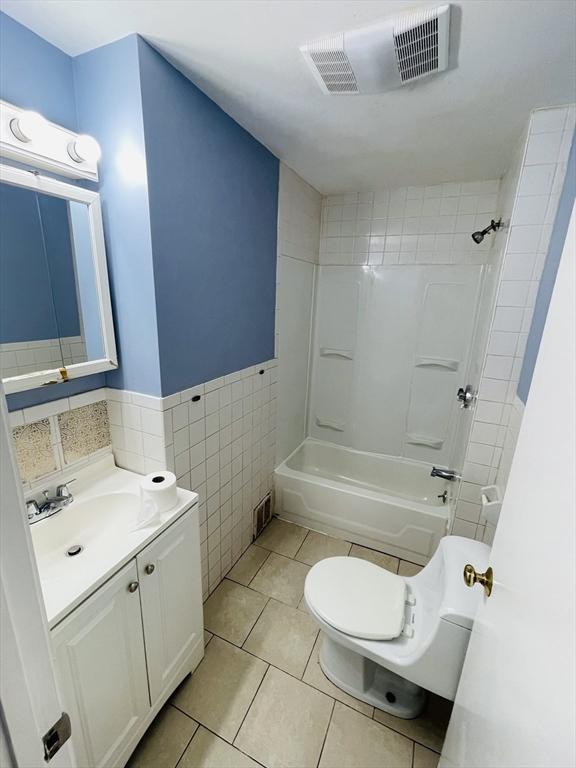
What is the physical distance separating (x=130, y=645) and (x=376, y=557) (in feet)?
5.12

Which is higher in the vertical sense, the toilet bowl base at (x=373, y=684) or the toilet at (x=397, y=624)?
the toilet at (x=397, y=624)

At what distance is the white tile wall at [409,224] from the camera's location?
2.23 metres

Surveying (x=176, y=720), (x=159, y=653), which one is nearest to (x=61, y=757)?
(x=159, y=653)

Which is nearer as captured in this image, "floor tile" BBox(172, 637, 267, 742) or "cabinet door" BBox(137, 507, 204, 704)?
"cabinet door" BBox(137, 507, 204, 704)

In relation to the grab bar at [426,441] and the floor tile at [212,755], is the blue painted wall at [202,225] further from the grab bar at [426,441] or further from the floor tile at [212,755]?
the grab bar at [426,441]

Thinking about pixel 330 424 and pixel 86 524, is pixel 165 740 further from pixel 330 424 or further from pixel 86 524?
pixel 330 424

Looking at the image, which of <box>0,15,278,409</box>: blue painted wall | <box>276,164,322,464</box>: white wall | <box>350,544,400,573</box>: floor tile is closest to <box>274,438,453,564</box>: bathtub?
<box>350,544,400,573</box>: floor tile

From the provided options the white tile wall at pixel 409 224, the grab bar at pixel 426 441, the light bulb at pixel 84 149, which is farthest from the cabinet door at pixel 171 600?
the white tile wall at pixel 409 224

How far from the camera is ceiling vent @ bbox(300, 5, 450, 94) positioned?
3.11 ft

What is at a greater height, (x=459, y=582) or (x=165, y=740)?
(x=459, y=582)

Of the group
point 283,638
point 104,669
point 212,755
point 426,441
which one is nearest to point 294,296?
point 426,441

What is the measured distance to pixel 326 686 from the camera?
1424 millimetres

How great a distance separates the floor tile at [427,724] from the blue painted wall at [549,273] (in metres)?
1.35

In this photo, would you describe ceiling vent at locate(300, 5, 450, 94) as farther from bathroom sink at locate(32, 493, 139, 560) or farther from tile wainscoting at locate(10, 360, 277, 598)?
bathroom sink at locate(32, 493, 139, 560)
